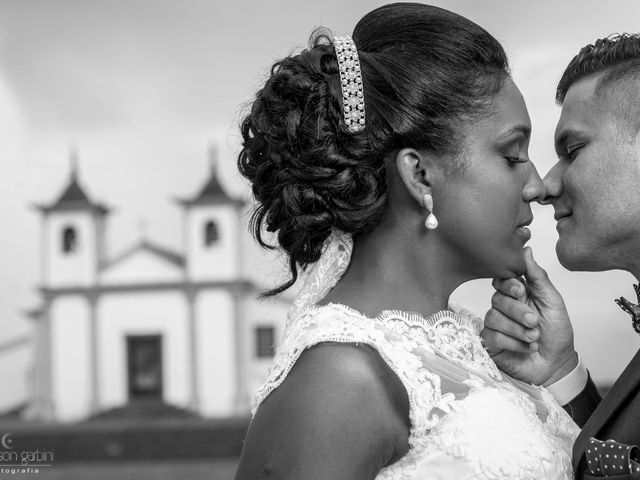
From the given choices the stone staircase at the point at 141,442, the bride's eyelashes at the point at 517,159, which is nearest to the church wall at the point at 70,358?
the stone staircase at the point at 141,442

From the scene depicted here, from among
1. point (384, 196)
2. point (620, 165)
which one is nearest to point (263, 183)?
point (384, 196)

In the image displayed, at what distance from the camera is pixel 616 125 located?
2.80 meters

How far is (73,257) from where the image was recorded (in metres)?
36.0

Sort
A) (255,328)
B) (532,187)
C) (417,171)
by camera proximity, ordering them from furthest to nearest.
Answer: (255,328) < (532,187) < (417,171)

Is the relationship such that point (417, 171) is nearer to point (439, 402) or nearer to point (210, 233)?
point (439, 402)

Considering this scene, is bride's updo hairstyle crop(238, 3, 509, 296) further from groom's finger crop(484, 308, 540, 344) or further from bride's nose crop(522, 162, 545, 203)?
groom's finger crop(484, 308, 540, 344)

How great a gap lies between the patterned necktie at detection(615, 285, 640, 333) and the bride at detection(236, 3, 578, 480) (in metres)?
0.66

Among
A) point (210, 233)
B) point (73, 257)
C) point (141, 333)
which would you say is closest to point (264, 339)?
point (210, 233)

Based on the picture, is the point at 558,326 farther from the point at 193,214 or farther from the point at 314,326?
the point at 193,214

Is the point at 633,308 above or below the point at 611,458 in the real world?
above

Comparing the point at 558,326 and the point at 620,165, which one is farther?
the point at 558,326

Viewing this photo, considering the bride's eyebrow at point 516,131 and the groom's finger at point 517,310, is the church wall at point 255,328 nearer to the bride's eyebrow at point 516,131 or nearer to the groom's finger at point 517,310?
the groom's finger at point 517,310

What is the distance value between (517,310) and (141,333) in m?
33.9

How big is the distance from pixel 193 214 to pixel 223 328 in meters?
4.99
